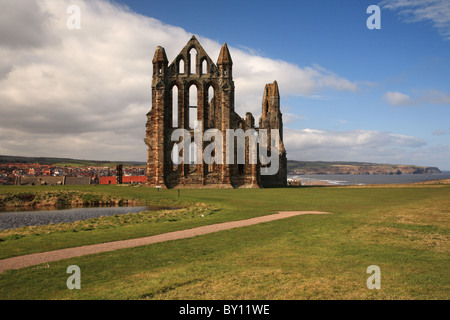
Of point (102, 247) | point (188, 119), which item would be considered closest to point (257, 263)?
point (102, 247)

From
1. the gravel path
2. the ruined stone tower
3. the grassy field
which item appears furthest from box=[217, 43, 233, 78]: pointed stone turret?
the grassy field

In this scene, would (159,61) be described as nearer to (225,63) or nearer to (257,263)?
(225,63)

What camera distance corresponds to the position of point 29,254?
9.92 meters

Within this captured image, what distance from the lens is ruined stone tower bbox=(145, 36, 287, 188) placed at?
150 feet

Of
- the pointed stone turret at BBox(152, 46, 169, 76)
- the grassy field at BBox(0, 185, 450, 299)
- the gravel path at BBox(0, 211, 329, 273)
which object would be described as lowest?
the gravel path at BBox(0, 211, 329, 273)

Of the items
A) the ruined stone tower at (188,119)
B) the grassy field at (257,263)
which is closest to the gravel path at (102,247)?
the grassy field at (257,263)

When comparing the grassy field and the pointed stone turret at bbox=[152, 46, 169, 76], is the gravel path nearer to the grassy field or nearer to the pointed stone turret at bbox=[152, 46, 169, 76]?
the grassy field

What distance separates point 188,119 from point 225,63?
9.17 meters

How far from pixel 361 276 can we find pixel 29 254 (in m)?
8.87

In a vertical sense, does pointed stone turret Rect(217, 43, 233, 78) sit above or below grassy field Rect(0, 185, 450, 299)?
above

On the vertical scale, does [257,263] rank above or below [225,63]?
below

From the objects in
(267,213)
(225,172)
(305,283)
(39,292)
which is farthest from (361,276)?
(225,172)

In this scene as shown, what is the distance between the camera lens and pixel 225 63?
47375 mm

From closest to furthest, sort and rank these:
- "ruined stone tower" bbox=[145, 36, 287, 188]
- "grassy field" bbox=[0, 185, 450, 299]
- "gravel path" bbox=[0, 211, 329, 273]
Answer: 1. "grassy field" bbox=[0, 185, 450, 299]
2. "gravel path" bbox=[0, 211, 329, 273]
3. "ruined stone tower" bbox=[145, 36, 287, 188]
